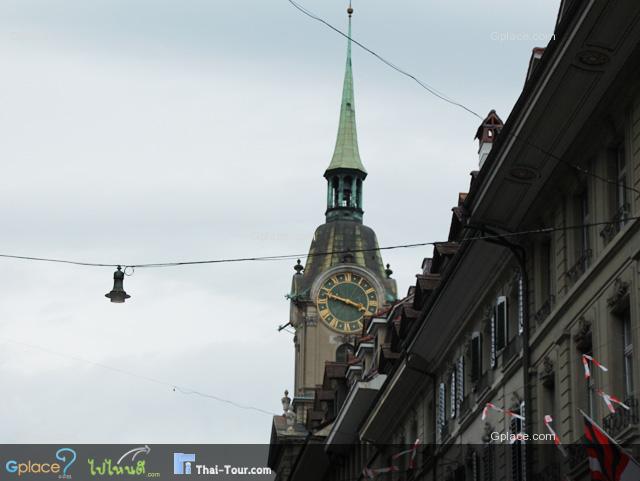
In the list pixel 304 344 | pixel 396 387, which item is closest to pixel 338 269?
pixel 304 344

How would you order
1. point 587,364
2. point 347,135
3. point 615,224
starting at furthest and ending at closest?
point 347,135, point 587,364, point 615,224

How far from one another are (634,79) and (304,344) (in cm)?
8391

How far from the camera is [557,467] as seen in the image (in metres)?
27.9

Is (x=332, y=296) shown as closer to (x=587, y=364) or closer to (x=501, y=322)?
(x=501, y=322)

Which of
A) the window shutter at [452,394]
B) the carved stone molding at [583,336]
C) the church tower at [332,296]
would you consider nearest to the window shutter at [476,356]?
the window shutter at [452,394]

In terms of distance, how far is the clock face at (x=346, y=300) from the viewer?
107 meters

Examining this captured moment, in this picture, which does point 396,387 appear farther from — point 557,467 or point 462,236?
point 557,467

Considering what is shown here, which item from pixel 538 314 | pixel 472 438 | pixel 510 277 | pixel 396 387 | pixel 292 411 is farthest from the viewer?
pixel 292 411

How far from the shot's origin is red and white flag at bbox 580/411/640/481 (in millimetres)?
22438

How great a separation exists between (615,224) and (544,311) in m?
4.51

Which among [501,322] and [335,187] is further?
[335,187]

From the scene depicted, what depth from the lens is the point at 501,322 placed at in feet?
109

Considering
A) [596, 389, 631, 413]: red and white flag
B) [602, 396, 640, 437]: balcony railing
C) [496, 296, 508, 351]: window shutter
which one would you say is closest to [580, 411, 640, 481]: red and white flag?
[596, 389, 631, 413]: red and white flag

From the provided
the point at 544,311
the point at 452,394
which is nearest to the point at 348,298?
the point at 452,394
